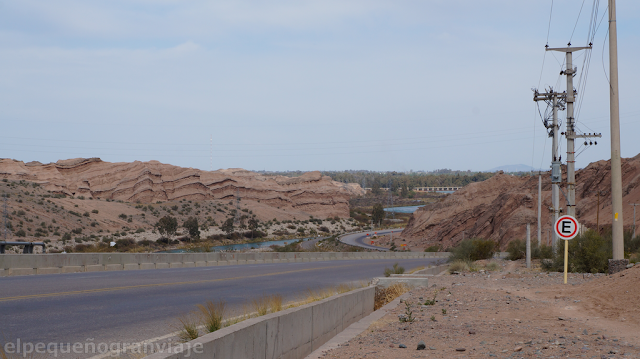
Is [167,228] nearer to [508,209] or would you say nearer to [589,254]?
[508,209]

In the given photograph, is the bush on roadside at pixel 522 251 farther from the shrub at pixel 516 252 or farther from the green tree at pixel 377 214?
the green tree at pixel 377 214

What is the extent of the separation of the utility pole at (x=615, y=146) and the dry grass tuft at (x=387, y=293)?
7.54 m

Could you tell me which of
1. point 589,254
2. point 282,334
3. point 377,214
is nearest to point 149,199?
point 377,214

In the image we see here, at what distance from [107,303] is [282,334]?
6700 mm

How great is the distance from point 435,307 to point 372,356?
535 centimetres

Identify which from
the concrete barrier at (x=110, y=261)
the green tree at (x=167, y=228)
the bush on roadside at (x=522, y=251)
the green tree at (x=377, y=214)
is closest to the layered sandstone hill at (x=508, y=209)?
the bush on roadside at (x=522, y=251)

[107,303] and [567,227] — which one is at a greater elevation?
[567,227]

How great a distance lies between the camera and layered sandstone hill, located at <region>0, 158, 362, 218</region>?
11862 cm

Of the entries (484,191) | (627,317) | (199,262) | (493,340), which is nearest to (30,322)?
(493,340)

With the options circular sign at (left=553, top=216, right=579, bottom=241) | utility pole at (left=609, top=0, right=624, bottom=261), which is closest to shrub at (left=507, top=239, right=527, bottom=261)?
utility pole at (left=609, top=0, right=624, bottom=261)

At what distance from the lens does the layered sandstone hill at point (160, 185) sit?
118625 mm

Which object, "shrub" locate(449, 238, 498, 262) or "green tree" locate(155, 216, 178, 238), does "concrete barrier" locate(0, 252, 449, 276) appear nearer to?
"shrub" locate(449, 238, 498, 262)

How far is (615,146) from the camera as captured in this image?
17938 mm

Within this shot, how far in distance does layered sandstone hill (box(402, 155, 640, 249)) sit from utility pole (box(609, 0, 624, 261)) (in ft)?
119
